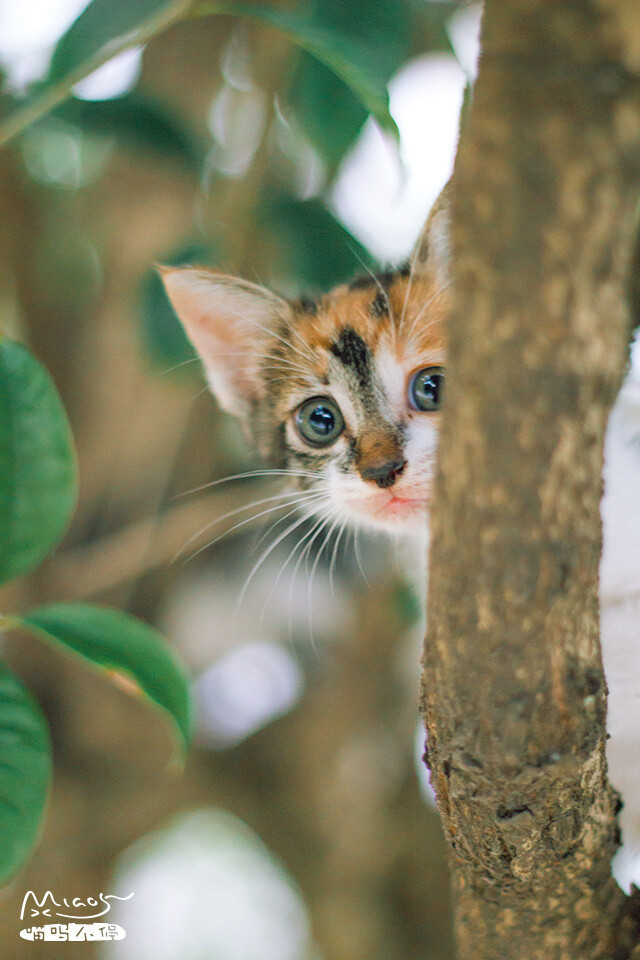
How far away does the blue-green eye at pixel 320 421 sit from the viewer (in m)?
1.08

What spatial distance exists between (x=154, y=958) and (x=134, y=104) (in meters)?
1.53

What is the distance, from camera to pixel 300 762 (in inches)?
66.7

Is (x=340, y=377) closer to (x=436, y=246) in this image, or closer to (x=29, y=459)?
(x=436, y=246)

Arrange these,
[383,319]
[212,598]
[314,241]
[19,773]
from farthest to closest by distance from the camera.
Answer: [212,598], [314,241], [383,319], [19,773]

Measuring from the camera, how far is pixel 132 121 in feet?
3.71

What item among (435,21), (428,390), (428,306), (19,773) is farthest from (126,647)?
(435,21)

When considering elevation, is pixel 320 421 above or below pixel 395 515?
above

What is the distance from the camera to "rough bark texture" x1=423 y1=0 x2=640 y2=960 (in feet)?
1.20

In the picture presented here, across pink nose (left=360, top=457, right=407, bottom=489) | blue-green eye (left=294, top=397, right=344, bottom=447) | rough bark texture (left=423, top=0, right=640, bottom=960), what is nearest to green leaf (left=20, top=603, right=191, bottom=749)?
rough bark texture (left=423, top=0, right=640, bottom=960)

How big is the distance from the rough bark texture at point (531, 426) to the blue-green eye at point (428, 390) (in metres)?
0.51

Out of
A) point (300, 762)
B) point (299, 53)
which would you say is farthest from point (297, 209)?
point (300, 762)

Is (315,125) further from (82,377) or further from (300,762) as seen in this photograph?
(300,762)


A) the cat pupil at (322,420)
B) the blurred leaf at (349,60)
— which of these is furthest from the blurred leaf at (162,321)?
the blurred leaf at (349,60)

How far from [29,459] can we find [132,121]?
705 millimetres
